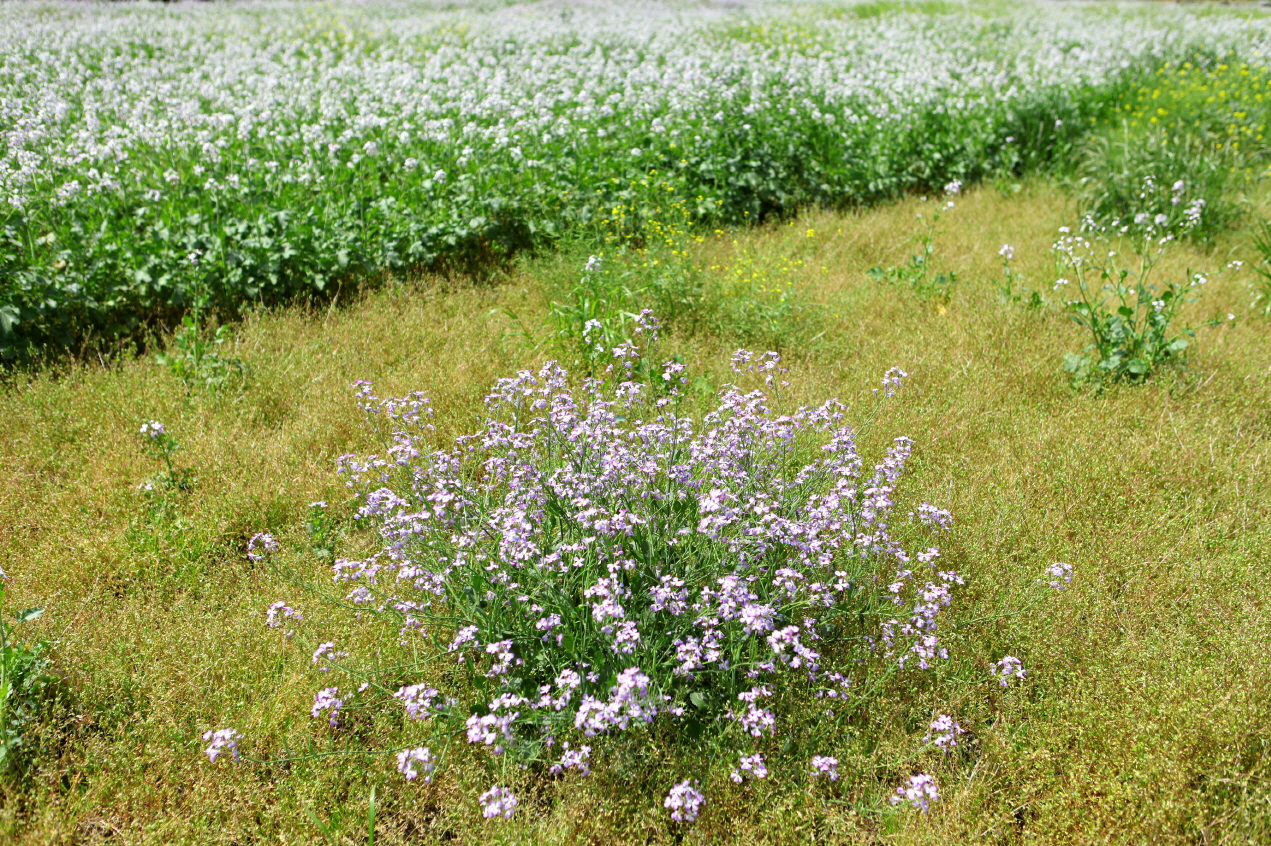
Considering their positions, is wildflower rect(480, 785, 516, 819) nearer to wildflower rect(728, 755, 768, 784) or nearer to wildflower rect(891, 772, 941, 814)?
wildflower rect(728, 755, 768, 784)

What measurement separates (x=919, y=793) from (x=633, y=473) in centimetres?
148

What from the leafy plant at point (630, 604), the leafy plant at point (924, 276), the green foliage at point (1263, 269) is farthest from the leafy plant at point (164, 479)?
the green foliage at point (1263, 269)

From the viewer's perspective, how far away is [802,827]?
2578 millimetres

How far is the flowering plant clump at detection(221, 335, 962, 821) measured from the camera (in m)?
2.70

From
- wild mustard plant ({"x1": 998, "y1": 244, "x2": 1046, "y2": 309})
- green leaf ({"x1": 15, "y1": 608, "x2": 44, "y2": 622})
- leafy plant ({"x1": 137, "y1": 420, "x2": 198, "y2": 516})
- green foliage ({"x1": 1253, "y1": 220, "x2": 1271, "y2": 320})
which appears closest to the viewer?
green leaf ({"x1": 15, "y1": 608, "x2": 44, "y2": 622})

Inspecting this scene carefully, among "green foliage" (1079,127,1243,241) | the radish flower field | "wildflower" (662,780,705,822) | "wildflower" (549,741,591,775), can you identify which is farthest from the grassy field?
"green foliage" (1079,127,1243,241)

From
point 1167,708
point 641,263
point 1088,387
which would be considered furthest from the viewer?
point 641,263

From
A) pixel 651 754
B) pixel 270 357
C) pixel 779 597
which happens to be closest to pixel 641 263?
pixel 270 357

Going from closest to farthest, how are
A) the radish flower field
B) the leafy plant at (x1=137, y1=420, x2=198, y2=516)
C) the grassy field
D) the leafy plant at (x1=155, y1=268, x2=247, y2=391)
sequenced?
the grassy field → the leafy plant at (x1=137, y1=420, x2=198, y2=516) → the leafy plant at (x1=155, y1=268, x2=247, y2=391) → the radish flower field

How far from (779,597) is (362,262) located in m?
4.63

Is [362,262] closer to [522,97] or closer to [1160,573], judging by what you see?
[522,97]

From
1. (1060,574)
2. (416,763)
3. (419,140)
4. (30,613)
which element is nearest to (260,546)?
(30,613)

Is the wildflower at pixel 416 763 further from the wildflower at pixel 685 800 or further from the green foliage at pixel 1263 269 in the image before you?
the green foliage at pixel 1263 269

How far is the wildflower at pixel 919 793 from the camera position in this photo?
8.00ft
